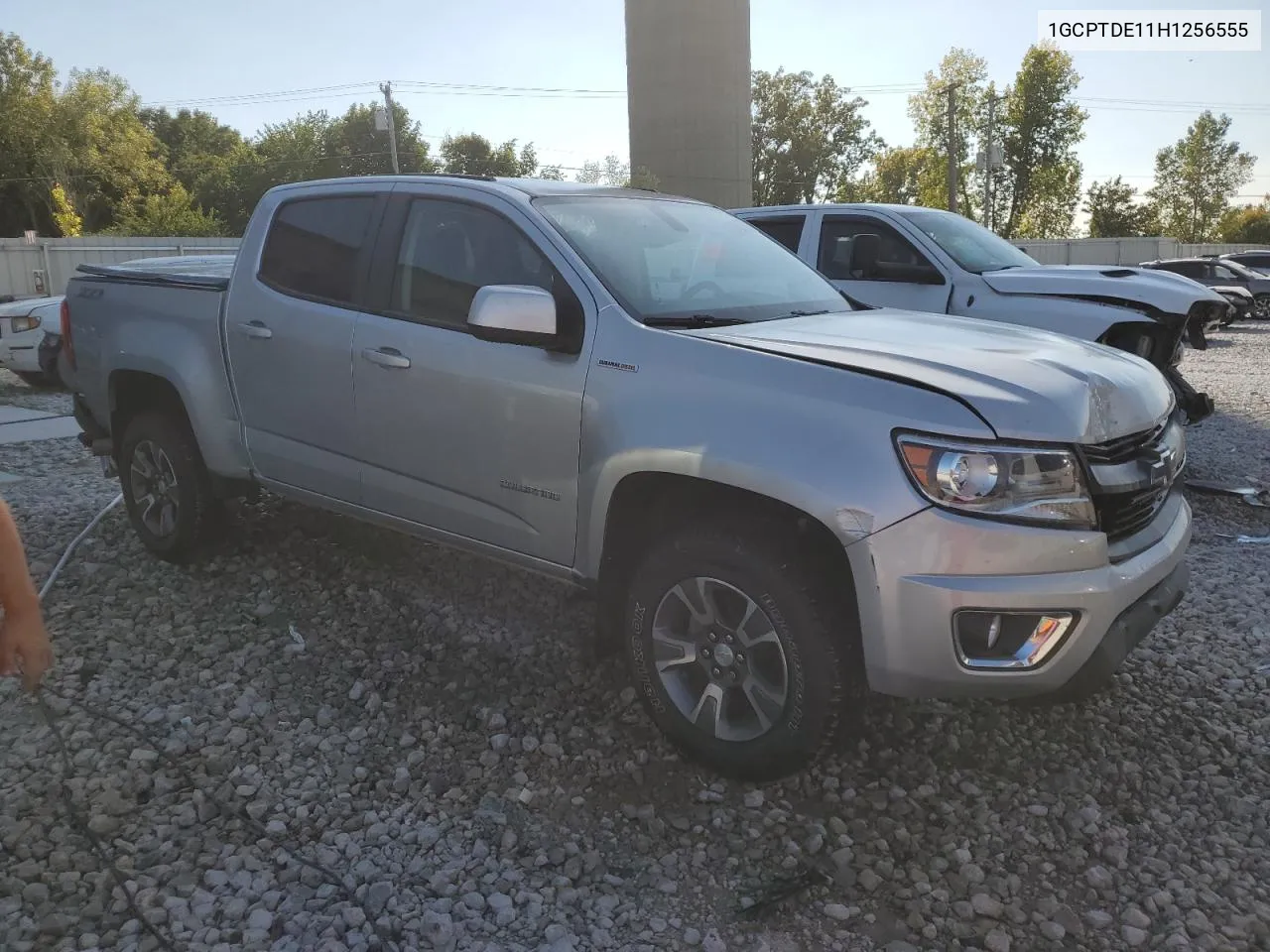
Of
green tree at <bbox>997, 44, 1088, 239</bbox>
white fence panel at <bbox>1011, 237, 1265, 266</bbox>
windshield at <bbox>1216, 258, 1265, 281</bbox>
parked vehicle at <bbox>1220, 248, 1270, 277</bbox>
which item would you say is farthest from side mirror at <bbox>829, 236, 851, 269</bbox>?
green tree at <bbox>997, 44, 1088, 239</bbox>

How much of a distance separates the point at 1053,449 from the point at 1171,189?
223 ft

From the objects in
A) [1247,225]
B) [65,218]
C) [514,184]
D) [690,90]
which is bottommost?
[1247,225]

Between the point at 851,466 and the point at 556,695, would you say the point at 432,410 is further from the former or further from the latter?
the point at 851,466

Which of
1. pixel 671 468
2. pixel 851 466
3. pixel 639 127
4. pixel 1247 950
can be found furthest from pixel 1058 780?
pixel 639 127

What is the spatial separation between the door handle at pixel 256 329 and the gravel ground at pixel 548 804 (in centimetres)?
126

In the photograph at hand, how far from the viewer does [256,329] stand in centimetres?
443

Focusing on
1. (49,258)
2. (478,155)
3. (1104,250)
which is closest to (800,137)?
(478,155)

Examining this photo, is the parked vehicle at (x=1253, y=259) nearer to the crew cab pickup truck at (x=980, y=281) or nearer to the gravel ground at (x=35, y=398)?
the crew cab pickup truck at (x=980, y=281)

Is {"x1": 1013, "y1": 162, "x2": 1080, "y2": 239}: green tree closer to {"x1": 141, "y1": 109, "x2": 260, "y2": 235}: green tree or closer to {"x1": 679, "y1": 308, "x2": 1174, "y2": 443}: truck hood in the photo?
{"x1": 141, "y1": 109, "x2": 260, "y2": 235}: green tree

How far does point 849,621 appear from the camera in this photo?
2.85 metres

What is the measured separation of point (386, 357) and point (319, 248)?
0.85 meters

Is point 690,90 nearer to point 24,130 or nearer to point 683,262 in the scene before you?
point 683,262

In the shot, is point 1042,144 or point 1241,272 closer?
point 1241,272

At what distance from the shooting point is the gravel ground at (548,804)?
256 centimetres
